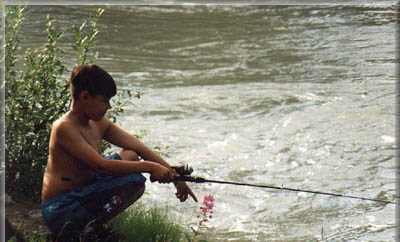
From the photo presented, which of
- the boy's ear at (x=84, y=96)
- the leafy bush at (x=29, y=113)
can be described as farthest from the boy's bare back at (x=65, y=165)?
the leafy bush at (x=29, y=113)

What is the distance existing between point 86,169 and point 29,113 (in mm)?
1218

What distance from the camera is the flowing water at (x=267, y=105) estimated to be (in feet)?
22.8

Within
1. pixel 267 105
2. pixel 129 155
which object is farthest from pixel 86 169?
pixel 267 105

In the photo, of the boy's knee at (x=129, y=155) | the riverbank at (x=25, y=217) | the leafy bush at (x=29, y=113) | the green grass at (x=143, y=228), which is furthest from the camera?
the leafy bush at (x=29, y=113)

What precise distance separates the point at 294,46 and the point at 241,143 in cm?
511

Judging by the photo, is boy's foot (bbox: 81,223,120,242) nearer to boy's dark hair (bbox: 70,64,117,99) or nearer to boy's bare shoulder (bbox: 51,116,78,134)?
boy's bare shoulder (bbox: 51,116,78,134)

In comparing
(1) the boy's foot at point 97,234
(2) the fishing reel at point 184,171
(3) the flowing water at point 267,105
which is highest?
(2) the fishing reel at point 184,171

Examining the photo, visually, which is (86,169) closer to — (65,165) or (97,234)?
(65,165)

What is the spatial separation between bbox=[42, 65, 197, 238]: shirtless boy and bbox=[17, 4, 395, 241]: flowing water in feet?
4.84

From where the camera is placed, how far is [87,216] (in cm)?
403

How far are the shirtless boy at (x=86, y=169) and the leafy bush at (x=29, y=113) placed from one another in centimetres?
106

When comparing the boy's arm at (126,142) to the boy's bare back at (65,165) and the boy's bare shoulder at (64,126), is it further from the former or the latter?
the boy's bare shoulder at (64,126)

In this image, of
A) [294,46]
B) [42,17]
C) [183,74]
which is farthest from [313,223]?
[42,17]

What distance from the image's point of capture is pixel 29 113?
16.7 feet
